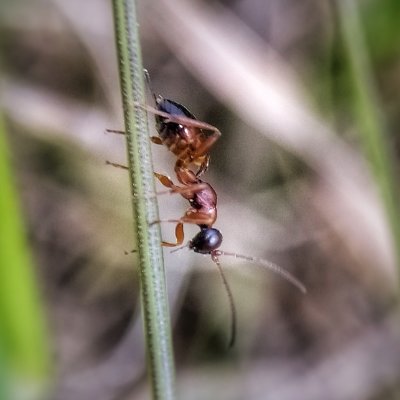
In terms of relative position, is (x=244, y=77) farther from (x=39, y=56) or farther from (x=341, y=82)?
(x=39, y=56)

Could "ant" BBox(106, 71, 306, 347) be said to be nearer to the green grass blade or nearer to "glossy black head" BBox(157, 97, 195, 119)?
"glossy black head" BBox(157, 97, 195, 119)

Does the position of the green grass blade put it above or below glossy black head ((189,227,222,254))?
above

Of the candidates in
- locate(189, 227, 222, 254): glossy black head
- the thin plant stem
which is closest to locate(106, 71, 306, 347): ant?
locate(189, 227, 222, 254): glossy black head

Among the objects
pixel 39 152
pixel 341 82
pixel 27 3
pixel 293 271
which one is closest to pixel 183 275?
pixel 293 271

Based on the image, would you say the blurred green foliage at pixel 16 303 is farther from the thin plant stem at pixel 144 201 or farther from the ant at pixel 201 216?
the thin plant stem at pixel 144 201

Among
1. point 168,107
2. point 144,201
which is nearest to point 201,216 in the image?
point 168,107

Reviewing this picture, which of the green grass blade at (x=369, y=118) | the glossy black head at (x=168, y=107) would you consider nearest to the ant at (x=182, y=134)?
the glossy black head at (x=168, y=107)
